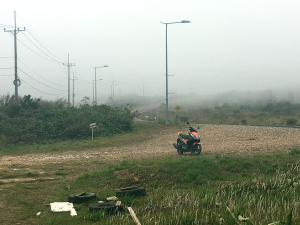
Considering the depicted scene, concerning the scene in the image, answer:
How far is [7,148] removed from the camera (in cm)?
1878

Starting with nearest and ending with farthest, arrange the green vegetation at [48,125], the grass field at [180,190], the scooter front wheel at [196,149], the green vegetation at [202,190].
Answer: the green vegetation at [202,190] → the grass field at [180,190] → the scooter front wheel at [196,149] → the green vegetation at [48,125]

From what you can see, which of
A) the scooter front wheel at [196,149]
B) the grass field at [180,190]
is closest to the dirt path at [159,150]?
the scooter front wheel at [196,149]

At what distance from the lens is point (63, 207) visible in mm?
6770

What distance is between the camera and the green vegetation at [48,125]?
21.8 meters

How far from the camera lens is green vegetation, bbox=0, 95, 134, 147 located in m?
21.8

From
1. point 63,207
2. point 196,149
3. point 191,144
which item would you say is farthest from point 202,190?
point 191,144

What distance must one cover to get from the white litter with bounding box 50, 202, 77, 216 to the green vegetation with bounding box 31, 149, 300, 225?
0.15m

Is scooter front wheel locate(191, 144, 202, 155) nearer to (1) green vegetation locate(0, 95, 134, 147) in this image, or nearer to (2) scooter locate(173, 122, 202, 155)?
(2) scooter locate(173, 122, 202, 155)

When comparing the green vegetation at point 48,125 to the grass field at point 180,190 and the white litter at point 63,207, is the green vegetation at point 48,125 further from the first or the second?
the white litter at point 63,207

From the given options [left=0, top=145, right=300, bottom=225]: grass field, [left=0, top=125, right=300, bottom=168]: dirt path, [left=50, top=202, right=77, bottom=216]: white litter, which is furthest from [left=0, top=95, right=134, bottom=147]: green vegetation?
[left=50, top=202, right=77, bottom=216]: white litter

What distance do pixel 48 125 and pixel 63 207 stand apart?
18134 mm

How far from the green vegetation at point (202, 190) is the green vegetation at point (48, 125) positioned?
14.0 meters

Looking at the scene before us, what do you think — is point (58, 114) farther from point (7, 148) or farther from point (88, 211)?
point (88, 211)

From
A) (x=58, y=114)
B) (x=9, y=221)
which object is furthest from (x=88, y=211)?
(x=58, y=114)
